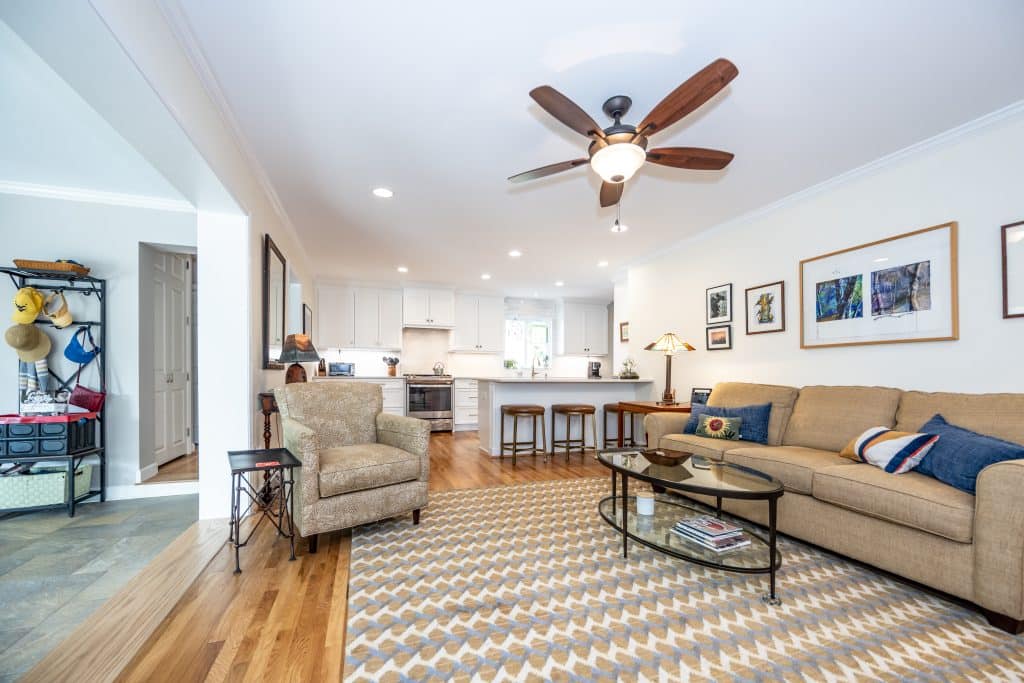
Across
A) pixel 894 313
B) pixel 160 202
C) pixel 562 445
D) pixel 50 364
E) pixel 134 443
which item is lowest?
pixel 562 445

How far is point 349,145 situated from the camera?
9.18 ft

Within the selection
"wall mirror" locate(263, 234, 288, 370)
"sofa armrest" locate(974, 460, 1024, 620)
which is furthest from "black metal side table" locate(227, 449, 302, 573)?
"sofa armrest" locate(974, 460, 1024, 620)

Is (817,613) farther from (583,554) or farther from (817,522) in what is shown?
(583,554)

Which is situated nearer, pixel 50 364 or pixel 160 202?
pixel 50 364

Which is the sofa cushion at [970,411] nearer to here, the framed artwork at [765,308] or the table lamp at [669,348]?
the framed artwork at [765,308]

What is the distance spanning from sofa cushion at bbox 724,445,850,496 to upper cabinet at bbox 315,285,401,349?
5589 mm

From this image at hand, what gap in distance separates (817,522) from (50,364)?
532 cm

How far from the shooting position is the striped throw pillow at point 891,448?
7.11ft

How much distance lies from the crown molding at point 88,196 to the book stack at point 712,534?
14.3 ft

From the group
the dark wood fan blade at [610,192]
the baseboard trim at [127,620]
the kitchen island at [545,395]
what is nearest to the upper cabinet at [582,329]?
the kitchen island at [545,395]

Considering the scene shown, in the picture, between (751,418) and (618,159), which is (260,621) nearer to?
(618,159)

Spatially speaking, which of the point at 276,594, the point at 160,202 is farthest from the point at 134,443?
the point at 276,594

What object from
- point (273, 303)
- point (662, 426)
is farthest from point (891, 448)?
point (273, 303)

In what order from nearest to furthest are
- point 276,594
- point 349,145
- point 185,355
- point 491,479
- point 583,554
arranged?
point 276,594 < point 583,554 < point 349,145 < point 491,479 < point 185,355
